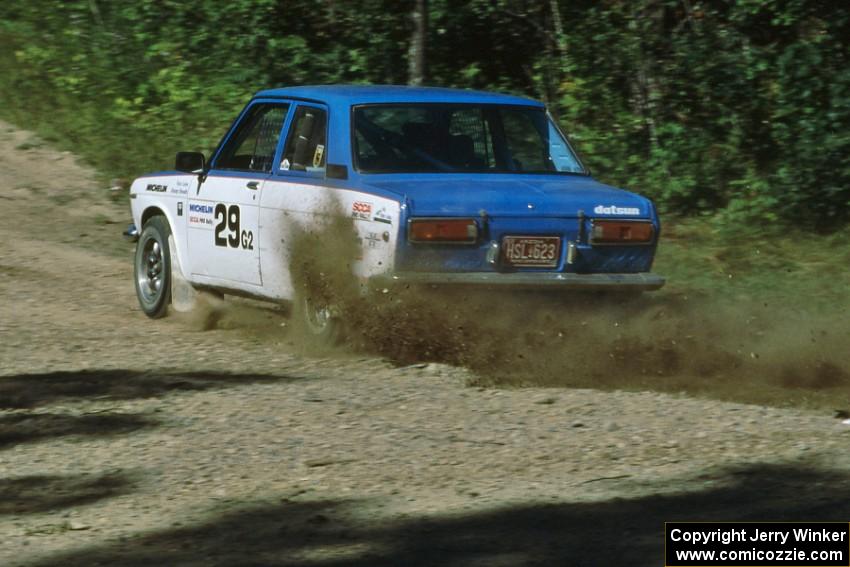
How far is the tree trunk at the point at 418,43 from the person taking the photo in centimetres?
1525

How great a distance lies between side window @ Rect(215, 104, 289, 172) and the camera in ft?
30.0

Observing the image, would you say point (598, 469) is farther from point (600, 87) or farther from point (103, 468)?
point (600, 87)

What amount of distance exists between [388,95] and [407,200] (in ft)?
4.17

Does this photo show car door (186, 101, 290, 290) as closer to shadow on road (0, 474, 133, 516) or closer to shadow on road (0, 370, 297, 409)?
shadow on road (0, 370, 297, 409)

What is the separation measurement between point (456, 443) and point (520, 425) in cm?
43

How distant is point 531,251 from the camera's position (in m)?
8.09

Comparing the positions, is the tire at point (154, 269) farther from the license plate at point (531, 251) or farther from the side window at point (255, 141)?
the license plate at point (531, 251)

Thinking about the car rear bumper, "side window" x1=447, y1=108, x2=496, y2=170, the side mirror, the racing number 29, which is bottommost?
the car rear bumper

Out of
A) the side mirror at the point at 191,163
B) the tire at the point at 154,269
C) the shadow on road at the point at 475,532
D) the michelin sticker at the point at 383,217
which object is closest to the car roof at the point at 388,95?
the side mirror at the point at 191,163

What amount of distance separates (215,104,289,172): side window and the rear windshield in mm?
785

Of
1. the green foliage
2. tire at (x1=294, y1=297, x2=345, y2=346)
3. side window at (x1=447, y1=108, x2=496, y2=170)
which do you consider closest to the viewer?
Answer: tire at (x1=294, y1=297, x2=345, y2=346)

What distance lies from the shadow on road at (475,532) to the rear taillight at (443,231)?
255 centimetres
